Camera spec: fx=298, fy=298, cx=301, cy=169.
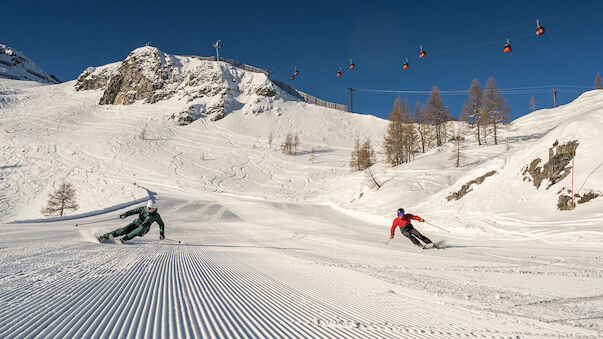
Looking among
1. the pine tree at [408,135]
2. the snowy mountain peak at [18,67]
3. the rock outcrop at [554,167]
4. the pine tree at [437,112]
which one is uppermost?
the snowy mountain peak at [18,67]

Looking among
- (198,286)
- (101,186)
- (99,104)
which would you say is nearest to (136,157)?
(101,186)

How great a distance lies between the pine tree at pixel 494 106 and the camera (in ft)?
119

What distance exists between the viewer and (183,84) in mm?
96438

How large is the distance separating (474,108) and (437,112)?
17.6 ft

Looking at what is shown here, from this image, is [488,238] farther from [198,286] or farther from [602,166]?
[198,286]

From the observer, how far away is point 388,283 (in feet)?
14.5

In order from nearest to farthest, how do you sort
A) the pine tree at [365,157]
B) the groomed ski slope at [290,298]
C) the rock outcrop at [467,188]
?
the groomed ski slope at [290,298] < the rock outcrop at [467,188] < the pine tree at [365,157]

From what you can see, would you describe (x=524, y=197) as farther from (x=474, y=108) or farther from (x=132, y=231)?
(x=474, y=108)

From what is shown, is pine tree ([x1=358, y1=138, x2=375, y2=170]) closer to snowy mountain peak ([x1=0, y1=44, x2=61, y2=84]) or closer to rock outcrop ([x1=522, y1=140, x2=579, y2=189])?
rock outcrop ([x1=522, y1=140, x2=579, y2=189])

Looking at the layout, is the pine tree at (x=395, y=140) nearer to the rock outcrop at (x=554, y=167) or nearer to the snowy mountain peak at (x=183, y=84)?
the rock outcrop at (x=554, y=167)

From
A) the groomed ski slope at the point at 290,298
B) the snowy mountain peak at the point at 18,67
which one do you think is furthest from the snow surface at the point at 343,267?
the snowy mountain peak at the point at 18,67

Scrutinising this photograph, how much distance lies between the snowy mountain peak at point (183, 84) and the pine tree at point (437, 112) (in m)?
50.0

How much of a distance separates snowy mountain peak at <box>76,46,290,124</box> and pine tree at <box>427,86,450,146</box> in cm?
4999

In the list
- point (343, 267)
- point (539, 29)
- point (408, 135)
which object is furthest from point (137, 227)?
point (408, 135)
